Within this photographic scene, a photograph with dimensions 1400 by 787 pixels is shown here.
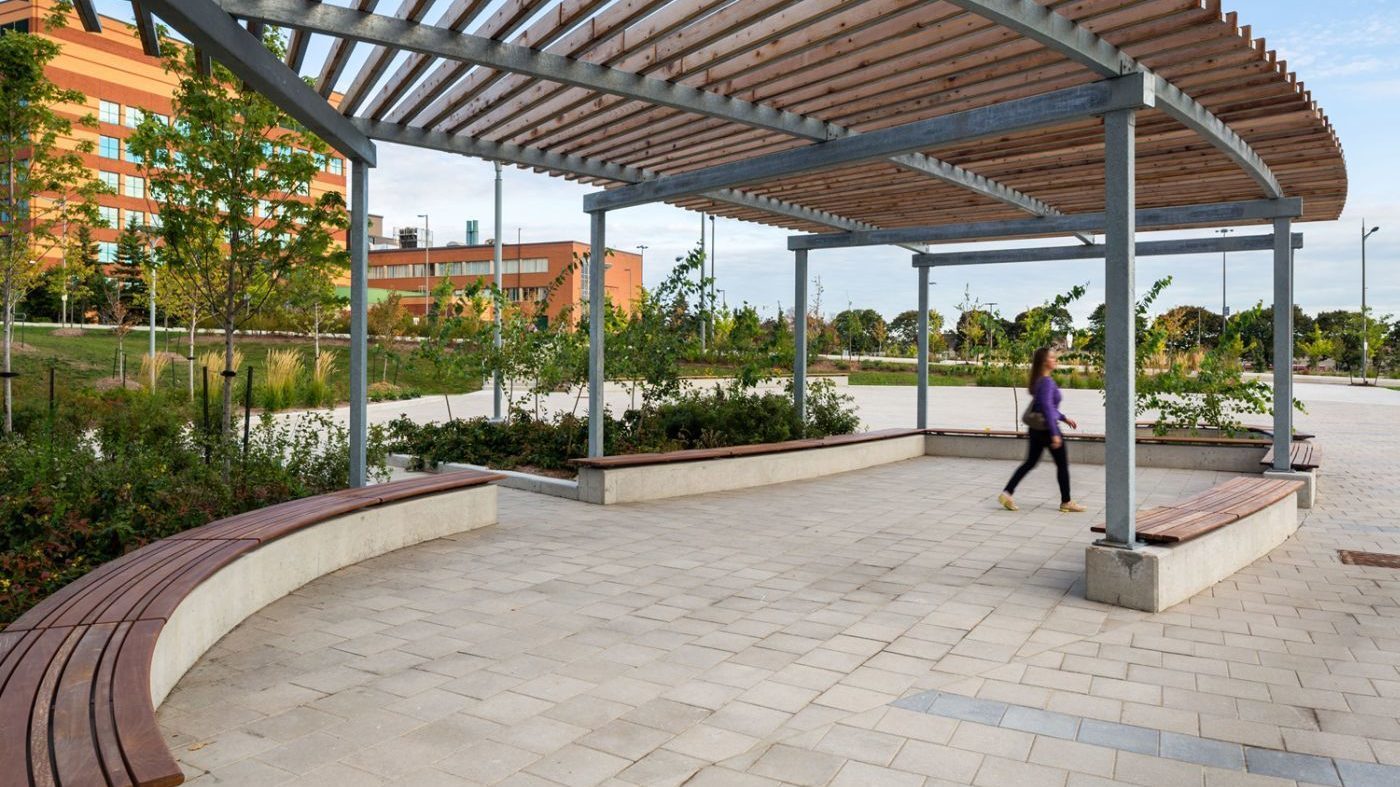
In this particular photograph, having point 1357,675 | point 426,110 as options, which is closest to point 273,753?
point 1357,675

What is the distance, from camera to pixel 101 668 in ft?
9.36

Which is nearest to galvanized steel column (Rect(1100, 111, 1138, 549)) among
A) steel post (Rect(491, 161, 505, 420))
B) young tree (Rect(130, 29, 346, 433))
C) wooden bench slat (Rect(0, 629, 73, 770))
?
wooden bench slat (Rect(0, 629, 73, 770))

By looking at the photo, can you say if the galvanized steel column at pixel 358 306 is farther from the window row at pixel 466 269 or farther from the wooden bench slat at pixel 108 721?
the window row at pixel 466 269

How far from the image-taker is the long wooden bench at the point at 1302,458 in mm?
9039

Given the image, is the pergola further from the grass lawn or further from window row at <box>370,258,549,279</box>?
window row at <box>370,258,549,279</box>

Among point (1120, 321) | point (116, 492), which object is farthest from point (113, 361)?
point (1120, 321)

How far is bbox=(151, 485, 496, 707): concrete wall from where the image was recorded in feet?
12.3

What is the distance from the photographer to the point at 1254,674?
4.04 metres

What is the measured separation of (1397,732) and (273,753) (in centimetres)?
418

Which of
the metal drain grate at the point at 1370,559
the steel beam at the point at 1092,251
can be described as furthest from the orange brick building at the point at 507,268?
the metal drain grate at the point at 1370,559

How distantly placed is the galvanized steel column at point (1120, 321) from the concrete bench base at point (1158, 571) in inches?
5.0

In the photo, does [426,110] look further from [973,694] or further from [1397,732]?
[1397,732]

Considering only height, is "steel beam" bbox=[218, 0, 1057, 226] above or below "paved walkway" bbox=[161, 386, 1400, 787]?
above

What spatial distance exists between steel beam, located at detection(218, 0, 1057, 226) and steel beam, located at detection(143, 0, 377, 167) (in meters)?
0.19
